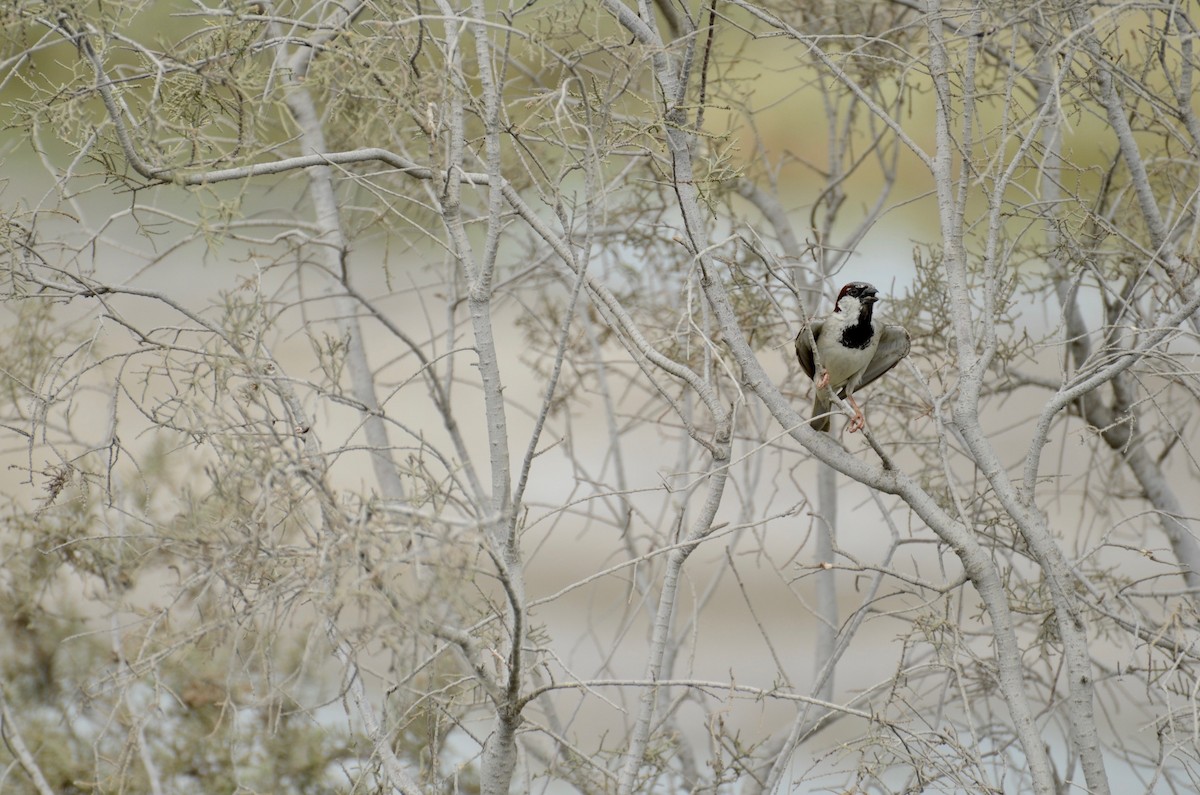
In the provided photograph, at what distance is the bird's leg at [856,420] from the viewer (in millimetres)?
2041

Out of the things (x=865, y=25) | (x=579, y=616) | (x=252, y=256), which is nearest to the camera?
(x=252, y=256)

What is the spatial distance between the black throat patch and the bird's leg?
125 millimetres

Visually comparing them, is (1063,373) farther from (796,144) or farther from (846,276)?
(796,144)

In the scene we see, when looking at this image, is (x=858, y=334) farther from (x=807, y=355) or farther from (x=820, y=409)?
(x=820, y=409)

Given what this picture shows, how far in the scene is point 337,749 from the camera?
359 centimetres

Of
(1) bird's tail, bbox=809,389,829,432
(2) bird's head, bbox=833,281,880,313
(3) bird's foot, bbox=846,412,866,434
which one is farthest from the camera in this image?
(2) bird's head, bbox=833,281,880,313

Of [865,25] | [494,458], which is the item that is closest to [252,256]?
[494,458]

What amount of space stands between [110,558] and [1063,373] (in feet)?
7.36

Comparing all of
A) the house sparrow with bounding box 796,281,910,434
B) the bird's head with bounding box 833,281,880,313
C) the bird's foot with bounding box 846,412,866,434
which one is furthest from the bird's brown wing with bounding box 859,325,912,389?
the bird's foot with bounding box 846,412,866,434

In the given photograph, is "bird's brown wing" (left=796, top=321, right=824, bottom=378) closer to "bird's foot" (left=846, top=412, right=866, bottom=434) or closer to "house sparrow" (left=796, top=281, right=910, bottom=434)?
"house sparrow" (left=796, top=281, right=910, bottom=434)

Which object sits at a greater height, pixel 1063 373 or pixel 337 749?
pixel 1063 373

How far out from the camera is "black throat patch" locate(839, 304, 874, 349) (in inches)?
108

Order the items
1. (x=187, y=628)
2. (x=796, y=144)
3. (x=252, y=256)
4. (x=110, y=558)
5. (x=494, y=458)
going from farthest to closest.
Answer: (x=796, y=144)
(x=110, y=558)
(x=252, y=256)
(x=494, y=458)
(x=187, y=628)

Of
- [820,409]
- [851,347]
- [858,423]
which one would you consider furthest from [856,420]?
[820,409]
